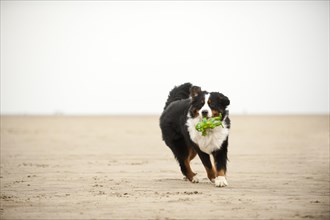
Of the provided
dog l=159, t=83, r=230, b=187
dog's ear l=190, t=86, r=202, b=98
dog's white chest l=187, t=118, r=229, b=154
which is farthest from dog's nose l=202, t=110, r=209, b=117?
dog's ear l=190, t=86, r=202, b=98

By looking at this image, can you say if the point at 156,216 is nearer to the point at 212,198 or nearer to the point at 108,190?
the point at 212,198

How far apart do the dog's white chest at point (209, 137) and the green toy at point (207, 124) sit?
4.4 inches

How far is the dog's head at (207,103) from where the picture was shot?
8.81 metres

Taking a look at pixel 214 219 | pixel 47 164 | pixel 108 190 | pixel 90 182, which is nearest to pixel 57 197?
pixel 108 190

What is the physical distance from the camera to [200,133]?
913 cm

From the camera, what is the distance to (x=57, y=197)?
7836mm

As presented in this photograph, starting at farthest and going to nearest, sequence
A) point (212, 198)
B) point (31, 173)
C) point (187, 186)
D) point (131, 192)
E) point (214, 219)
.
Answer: point (31, 173) → point (187, 186) → point (131, 192) → point (212, 198) → point (214, 219)

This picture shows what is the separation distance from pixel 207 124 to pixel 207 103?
0.33 metres

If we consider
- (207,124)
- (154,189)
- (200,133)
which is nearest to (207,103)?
(207,124)

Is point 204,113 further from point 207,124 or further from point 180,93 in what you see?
point 180,93

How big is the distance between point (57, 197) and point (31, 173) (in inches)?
140

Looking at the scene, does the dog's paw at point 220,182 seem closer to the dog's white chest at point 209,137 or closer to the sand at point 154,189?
the sand at point 154,189

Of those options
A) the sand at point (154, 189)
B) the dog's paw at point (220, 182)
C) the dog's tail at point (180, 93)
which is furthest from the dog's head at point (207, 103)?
the dog's tail at point (180, 93)

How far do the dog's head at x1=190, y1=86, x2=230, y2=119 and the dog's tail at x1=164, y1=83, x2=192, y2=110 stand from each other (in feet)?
5.68
